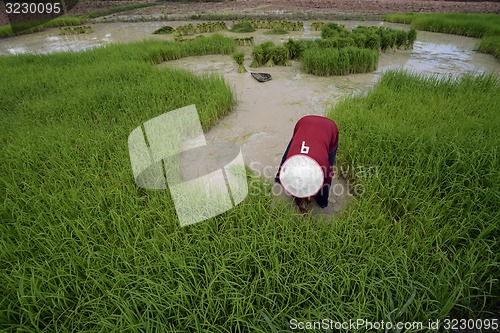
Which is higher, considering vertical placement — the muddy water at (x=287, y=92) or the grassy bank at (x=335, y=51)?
the grassy bank at (x=335, y=51)

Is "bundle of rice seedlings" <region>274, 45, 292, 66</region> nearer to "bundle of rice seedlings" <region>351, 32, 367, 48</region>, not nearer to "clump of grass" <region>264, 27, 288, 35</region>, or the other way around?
"bundle of rice seedlings" <region>351, 32, 367, 48</region>

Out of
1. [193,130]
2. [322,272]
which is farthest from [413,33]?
[322,272]

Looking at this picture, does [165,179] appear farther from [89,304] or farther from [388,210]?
[388,210]

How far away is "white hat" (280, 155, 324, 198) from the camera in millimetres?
1635

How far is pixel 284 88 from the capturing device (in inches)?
195

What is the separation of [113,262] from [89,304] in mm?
261

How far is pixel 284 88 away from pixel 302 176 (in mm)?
3678

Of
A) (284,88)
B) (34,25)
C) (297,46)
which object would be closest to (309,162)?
(284,88)

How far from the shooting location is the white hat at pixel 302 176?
163 centimetres

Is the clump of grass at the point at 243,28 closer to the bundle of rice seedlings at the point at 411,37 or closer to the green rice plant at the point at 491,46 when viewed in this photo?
the bundle of rice seedlings at the point at 411,37

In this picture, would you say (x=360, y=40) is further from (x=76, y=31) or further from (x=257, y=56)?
(x=76, y=31)

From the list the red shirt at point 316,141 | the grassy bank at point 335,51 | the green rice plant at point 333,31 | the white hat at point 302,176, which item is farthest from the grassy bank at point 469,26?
the white hat at point 302,176

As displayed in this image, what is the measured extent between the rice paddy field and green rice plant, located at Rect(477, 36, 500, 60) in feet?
16.3

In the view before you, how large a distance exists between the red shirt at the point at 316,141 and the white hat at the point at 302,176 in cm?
14
